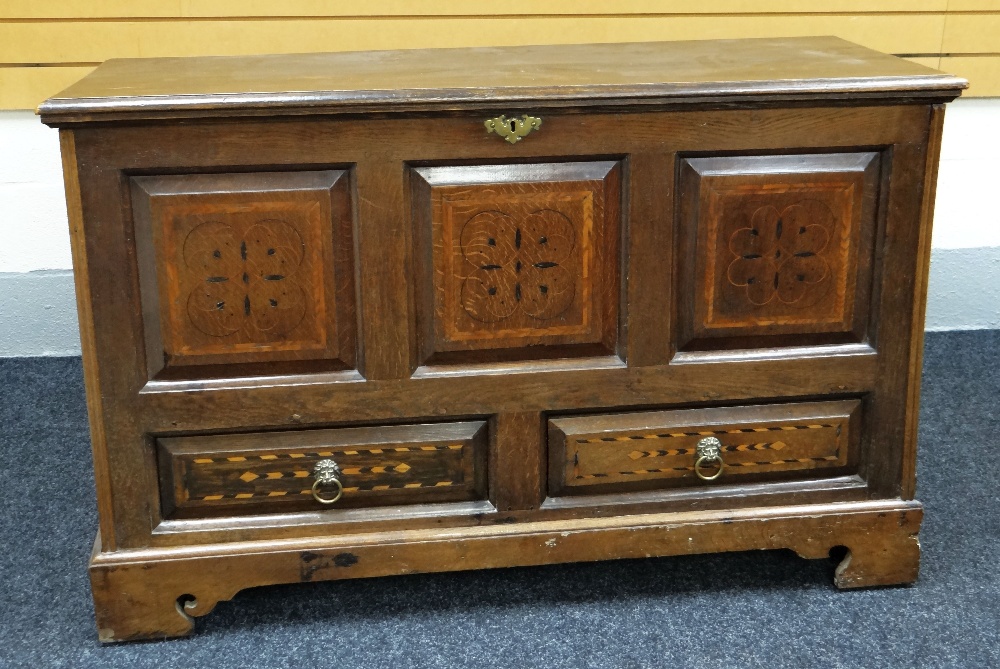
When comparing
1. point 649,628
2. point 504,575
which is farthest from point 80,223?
point 649,628

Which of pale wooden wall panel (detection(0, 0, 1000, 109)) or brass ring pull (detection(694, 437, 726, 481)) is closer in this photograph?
brass ring pull (detection(694, 437, 726, 481))

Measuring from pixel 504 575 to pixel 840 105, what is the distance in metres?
1.02

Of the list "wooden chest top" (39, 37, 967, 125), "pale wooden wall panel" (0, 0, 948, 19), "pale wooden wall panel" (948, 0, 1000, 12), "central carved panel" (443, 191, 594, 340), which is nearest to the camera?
"wooden chest top" (39, 37, 967, 125)

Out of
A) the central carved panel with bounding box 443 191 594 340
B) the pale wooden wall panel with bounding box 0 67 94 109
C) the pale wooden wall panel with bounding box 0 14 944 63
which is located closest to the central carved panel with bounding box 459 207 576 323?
the central carved panel with bounding box 443 191 594 340

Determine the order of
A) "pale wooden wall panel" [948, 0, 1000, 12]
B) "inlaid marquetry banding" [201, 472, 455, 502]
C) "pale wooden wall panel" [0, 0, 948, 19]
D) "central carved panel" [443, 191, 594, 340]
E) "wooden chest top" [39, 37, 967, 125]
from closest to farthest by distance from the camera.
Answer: "wooden chest top" [39, 37, 967, 125], "central carved panel" [443, 191, 594, 340], "inlaid marquetry banding" [201, 472, 455, 502], "pale wooden wall panel" [0, 0, 948, 19], "pale wooden wall panel" [948, 0, 1000, 12]

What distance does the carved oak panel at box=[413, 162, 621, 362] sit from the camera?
195cm

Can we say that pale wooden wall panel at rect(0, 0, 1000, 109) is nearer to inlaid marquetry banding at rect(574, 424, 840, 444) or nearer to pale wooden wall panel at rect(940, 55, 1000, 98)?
pale wooden wall panel at rect(940, 55, 1000, 98)

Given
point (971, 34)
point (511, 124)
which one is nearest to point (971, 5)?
point (971, 34)

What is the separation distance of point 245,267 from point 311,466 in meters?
0.36

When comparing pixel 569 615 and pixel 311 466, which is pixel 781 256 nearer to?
pixel 569 615

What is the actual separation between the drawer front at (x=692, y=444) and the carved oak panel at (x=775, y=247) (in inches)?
5.3

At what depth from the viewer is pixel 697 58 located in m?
2.23

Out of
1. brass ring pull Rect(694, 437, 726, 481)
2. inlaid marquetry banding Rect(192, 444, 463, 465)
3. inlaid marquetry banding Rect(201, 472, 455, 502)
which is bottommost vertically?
inlaid marquetry banding Rect(201, 472, 455, 502)

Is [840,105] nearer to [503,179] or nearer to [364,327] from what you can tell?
[503,179]
